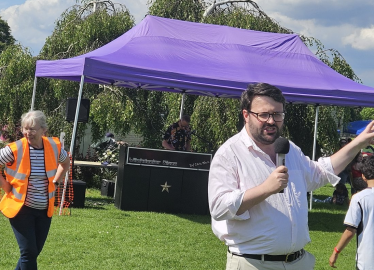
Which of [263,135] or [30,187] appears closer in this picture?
[263,135]

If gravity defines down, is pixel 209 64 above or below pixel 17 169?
above

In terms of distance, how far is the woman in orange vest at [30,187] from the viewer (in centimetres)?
506

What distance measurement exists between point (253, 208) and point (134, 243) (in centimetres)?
538

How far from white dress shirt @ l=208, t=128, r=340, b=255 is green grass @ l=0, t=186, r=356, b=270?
3.99 metres

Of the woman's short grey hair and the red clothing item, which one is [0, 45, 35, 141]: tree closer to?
the red clothing item

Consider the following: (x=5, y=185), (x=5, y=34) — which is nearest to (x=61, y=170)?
(x=5, y=185)

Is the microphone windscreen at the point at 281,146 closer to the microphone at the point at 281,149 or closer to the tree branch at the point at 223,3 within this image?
the microphone at the point at 281,149

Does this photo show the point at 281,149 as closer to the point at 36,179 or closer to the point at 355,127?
the point at 36,179

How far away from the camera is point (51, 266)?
669 centimetres

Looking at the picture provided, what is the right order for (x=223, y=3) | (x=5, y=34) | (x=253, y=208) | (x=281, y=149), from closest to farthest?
(x=281, y=149) → (x=253, y=208) → (x=223, y=3) → (x=5, y=34)

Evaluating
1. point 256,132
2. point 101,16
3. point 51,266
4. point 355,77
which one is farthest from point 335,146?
point 256,132

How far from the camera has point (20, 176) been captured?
205 inches

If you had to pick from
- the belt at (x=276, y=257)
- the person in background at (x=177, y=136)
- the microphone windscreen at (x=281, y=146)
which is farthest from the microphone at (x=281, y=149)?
the person in background at (x=177, y=136)

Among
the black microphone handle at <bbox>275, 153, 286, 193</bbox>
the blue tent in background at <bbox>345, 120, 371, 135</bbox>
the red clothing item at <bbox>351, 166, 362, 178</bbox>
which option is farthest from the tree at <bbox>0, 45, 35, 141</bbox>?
the black microphone handle at <bbox>275, 153, 286, 193</bbox>
